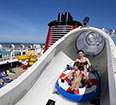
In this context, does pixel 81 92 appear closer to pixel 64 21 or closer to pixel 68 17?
pixel 64 21

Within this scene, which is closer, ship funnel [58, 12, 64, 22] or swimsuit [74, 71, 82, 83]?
swimsuit [74, 71, 82, 83]

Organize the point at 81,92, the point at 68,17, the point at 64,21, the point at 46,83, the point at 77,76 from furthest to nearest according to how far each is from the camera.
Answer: the point at 68,17, the point at 64,21, the point at 46,83, the point at 77,76, the point at 81,92

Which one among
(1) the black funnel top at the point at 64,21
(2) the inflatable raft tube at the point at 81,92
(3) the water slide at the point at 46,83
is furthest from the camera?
(1) the black funnel top at the point at 64,21

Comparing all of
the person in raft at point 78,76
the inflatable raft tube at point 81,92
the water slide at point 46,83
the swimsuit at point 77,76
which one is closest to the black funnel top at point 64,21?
the water slide at point 46,83

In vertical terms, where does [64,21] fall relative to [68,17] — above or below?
below

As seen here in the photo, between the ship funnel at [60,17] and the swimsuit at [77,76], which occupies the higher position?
the ship funnel at [60,17]

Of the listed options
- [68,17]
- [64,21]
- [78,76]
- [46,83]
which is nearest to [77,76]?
[78,76]

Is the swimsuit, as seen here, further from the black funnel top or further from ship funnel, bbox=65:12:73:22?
ship funnel, bbox=65:12:73:22

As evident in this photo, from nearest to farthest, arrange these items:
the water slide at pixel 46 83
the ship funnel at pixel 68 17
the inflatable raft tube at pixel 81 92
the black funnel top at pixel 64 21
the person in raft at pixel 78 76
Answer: the water slide at pixel 46 83 → the inflatable raft tube at pixel 81 92 → the person in raft at pixel 78 76 → the black funnel top at pixel 64 21 → the ship funnel at pixel 68 17

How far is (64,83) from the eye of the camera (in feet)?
6.14

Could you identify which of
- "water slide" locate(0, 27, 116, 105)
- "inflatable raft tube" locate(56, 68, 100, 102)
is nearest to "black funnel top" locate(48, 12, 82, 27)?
"water slide" locate(0, 27, 116, 105)

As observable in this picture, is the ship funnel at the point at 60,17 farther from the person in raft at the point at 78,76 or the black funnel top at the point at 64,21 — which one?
the person in raft at the point at 78,76

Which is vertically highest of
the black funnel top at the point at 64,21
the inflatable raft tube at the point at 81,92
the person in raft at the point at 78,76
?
the black funnel top at the point at 64,21

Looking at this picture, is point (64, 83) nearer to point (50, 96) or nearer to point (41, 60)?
point (50, 96)
